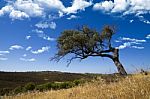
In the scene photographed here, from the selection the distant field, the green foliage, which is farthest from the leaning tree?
the distant field

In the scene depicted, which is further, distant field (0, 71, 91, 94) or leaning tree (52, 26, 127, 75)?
distant field (0, 71, 91, 94)

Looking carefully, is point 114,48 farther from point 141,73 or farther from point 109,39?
point 141,73

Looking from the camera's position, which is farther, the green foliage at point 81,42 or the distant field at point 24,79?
the distant field at point 24,79

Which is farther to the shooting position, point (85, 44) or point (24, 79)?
point (24, 79)

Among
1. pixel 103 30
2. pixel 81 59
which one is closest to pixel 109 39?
pixel 103 30

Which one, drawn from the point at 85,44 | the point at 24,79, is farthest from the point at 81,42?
the point at 24,79

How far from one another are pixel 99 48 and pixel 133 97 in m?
43.0

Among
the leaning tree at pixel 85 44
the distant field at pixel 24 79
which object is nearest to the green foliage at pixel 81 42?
the leaning tree at pixel 85 44

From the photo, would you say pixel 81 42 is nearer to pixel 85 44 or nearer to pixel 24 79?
pixel 85 44

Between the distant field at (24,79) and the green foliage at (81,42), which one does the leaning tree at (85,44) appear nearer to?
the green foliage at (81,42)

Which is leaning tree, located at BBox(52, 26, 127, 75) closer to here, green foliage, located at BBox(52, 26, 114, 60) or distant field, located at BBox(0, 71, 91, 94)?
green foliage, located at BBox(52, 26, 114, 60)

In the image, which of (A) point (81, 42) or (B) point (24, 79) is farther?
(B) point (24, 79)

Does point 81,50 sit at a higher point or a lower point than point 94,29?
lower

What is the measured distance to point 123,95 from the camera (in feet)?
24.4
